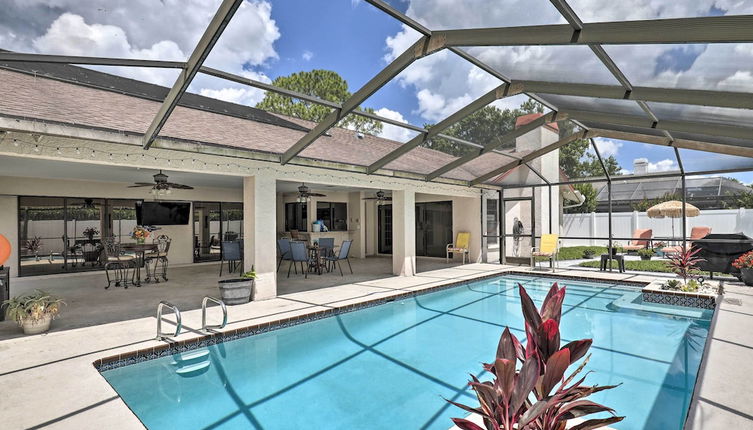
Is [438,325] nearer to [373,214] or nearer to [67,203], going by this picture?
[373,214]

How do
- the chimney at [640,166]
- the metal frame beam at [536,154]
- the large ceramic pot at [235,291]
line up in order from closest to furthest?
the large ceramic pot at [235,291] → the metal frame beam at [536,154] → the chimney at [640,166]

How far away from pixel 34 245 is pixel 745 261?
56.9 ft

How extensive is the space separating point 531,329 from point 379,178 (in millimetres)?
7894

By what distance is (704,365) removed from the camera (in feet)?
13.3

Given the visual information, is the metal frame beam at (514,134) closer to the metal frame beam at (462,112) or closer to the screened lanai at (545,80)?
the screened lanai at (545,80)

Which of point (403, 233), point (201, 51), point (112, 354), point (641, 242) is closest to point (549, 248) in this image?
point (403, 233)

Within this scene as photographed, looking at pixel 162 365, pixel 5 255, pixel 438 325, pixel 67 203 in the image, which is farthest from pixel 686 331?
pixel 67 203

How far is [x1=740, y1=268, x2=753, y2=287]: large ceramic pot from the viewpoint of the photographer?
27.6ft

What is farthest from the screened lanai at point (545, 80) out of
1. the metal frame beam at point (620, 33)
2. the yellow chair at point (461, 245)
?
the yellow chair at point (461, 245)

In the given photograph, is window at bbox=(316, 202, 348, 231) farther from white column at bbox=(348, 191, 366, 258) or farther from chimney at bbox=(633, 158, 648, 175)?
chimney at bbox=(633, 158, 648, 175)

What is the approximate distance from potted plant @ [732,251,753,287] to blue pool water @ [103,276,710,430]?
272 cm

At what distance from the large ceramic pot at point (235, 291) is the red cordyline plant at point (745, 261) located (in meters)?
10.5

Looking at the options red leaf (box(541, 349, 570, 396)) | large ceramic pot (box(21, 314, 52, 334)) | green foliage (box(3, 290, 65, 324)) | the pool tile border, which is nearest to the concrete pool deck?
the pool tile border

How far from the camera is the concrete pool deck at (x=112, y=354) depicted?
2.97 meters
